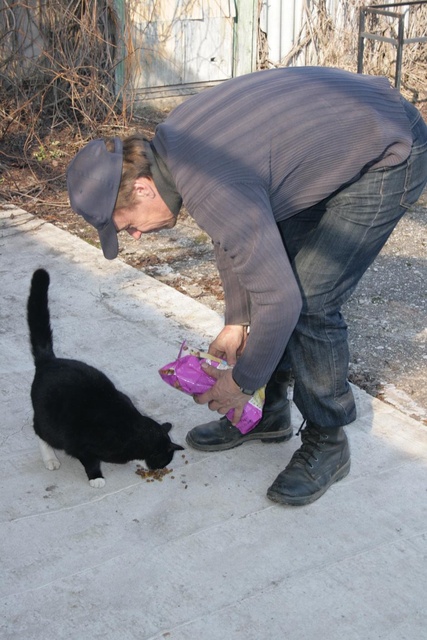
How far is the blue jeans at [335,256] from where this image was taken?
2.38m

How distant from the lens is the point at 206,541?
2516 mm

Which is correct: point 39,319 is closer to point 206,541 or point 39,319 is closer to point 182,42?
point 206,541

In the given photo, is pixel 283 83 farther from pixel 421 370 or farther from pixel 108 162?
pixel 421 370

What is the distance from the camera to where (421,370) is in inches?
144

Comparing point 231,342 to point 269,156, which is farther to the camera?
point 231,342

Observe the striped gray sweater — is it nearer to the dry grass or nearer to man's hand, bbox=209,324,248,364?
man's hand, bbox=209,324,248,364

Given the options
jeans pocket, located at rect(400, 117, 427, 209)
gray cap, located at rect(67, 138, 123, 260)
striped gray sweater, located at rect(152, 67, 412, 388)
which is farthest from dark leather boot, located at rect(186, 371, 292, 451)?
gray cap, located at rect(67, 138, 123, 260)

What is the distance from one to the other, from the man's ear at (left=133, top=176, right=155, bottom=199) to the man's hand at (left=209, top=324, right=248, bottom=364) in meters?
0.72

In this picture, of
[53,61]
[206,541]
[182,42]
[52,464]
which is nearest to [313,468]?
[206,541]

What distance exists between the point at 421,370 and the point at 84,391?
163cm

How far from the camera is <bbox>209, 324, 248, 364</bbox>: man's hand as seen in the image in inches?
108

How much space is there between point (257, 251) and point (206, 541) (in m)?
1.03

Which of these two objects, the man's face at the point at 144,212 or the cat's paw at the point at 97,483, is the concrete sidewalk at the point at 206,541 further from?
the man's face at the point at 144,212

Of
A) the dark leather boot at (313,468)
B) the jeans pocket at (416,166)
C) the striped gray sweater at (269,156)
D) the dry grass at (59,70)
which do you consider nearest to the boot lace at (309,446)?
the dark leather boot at (313,468)
